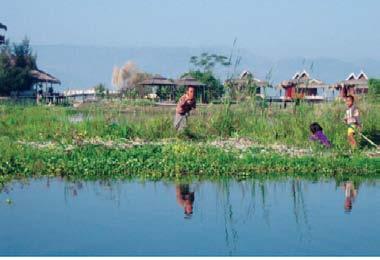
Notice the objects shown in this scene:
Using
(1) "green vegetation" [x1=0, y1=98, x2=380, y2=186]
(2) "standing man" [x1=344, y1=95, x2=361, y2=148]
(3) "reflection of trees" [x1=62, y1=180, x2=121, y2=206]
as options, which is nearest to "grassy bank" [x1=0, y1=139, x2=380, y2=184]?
(1) "green vegetation" [x1=0, y1=98, x2=380, y2=186]

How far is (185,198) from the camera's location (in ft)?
31.4

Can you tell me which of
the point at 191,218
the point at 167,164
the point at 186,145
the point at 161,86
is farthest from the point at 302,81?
the point at 191,218

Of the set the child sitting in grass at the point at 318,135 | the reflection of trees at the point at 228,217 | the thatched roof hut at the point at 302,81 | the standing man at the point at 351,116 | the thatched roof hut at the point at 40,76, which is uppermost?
the thatched roof hut at the point at 40,76

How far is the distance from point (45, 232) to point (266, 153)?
21.3 ft

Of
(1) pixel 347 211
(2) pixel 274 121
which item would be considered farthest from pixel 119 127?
(1) pixel 347 211

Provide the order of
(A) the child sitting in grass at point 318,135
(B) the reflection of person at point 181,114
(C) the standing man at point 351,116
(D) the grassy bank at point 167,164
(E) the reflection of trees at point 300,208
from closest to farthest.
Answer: (E) the reflection of trees at point 300,208, (D) the grassy bank at point 167,164, (A) the child sitting in grass at point 318,135, (C) the standing man at point 351,116, (B) the reflection of person at point 181,114

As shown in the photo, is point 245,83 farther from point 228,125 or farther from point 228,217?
point 228,217

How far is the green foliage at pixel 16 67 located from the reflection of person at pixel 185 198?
114ft

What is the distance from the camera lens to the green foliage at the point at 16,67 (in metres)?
43.8

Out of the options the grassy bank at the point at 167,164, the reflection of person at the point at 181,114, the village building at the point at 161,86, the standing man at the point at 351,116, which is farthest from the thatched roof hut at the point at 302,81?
the village building at the point at 161,86

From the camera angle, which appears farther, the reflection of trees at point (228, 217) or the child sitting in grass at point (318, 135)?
the child sitting in grass at point (318, 135)

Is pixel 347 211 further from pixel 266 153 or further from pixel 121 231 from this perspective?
pixel 266 153

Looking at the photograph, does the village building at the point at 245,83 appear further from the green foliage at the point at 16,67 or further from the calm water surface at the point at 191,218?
the green foliage at the point at 16,67

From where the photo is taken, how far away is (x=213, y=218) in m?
8.30
